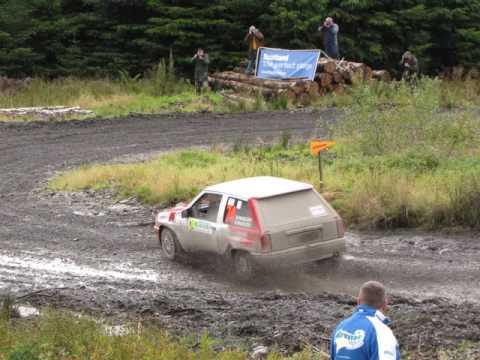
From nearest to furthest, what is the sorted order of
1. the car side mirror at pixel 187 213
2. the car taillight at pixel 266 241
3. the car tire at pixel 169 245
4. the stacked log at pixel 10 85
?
the car taillight at pixel 266 241 → the car side mirror at pixel 187 213 → the car tire at pixel 169 245 → the stacked log at pixel 10 85

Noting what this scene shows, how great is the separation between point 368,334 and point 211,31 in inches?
1424

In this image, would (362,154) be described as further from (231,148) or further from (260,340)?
(260,340)

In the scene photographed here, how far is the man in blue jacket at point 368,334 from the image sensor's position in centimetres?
743

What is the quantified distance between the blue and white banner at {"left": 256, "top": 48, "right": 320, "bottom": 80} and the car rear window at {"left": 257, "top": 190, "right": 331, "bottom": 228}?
65.8ft

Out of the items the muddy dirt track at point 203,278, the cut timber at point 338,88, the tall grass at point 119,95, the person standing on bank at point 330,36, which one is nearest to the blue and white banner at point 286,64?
the cut timber at point 338,88

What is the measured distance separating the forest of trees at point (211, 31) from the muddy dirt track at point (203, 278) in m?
17.4

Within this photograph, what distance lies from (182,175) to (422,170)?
543cm

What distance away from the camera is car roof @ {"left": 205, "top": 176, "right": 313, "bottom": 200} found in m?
15.6

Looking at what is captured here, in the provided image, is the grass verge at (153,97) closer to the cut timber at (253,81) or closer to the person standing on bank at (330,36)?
the cut timber at (253,81)

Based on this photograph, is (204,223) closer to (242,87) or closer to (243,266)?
(243,266)

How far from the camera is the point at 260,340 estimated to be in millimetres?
11812

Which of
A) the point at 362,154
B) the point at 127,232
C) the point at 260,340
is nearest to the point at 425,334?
the point at 260,340

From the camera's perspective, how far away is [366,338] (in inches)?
293

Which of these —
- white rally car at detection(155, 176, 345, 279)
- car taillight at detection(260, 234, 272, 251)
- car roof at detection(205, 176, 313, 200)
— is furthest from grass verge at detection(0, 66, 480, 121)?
car taillight at detection(260, 234, 272, 251)
